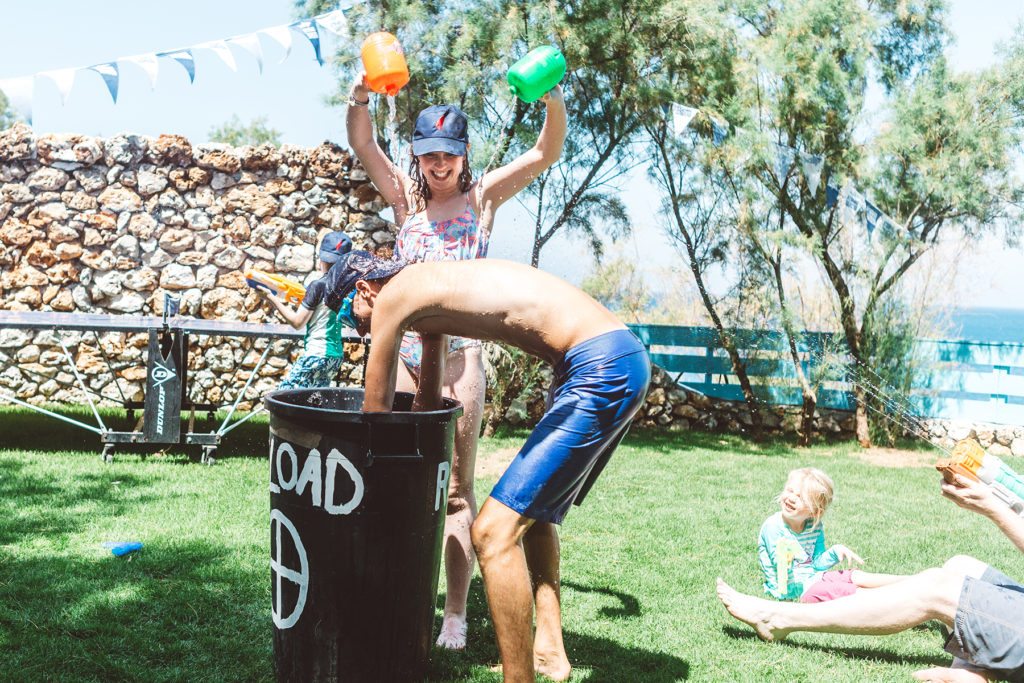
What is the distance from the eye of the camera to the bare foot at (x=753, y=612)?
10.0ft

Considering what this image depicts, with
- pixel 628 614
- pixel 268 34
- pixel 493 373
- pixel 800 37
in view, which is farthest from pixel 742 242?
pixel 628 614

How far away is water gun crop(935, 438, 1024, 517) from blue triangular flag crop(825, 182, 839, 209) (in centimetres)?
665

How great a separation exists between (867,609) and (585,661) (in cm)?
100

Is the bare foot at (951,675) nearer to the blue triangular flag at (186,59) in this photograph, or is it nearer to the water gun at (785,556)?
the water gun at (785,556)

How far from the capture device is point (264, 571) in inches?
138

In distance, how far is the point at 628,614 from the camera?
10.8 feet

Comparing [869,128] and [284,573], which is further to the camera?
[869,128]

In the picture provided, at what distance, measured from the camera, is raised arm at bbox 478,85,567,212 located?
2896 mm

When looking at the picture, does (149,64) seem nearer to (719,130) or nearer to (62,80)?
(62,80)

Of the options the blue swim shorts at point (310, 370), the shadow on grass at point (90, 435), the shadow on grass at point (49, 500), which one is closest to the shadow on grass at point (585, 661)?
the shadow on grass at point (49, 500)

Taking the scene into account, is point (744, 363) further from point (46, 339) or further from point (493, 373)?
point (46, 339)

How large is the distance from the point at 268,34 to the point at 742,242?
538 cm

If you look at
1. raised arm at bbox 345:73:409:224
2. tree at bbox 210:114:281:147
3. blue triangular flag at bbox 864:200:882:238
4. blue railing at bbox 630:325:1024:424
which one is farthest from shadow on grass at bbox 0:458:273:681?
tree at bbox 210:114:281:147

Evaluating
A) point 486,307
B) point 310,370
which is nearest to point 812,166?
point 310,370
